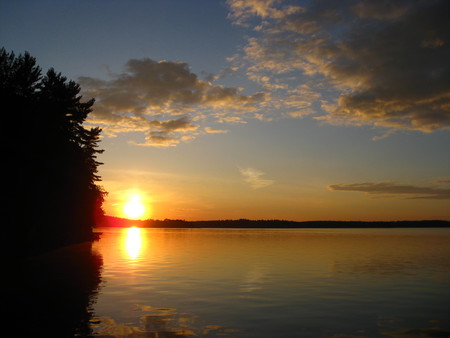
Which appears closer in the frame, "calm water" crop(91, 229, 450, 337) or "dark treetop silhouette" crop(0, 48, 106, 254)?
Answer: "calm water" crop(91, 229, 450, 337)

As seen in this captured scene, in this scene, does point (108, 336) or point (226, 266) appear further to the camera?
point (226, 266)

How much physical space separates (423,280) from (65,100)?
55181mm

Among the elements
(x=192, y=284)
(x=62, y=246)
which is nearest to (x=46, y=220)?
(x=62, y=246)

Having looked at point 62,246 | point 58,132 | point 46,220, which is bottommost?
point 62,246

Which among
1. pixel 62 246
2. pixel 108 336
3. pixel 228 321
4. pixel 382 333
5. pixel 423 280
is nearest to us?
pixel 108 336

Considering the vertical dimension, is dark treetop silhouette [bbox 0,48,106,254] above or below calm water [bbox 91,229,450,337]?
above

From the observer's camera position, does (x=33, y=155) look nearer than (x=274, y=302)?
No

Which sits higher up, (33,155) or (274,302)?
(33,155)

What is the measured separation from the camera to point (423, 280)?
30.0 m

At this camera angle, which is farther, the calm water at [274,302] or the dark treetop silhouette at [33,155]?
the dark treetop silhouette at [33,155]

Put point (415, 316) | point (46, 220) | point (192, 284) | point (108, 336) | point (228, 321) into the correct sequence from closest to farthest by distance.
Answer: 1. point (108, 336)
2. point (228, 321)
3. point (415, 316)
4. point (192, 284)
5. point (46, 220)

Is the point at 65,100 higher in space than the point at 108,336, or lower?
higher

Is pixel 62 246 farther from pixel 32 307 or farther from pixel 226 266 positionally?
pixel 32 307

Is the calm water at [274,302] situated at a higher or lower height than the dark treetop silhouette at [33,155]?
lower
